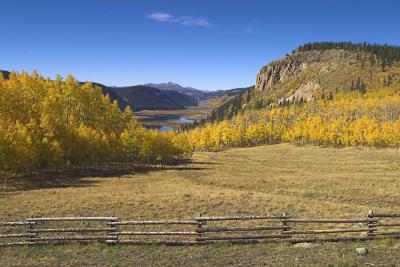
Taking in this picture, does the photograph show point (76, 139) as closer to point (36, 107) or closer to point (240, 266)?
point (36, 107)

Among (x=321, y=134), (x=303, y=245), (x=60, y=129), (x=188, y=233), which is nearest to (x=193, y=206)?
(x=188, y=233)

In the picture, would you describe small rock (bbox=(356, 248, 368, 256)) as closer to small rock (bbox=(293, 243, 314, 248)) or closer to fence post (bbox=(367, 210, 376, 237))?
small rock (bbox=(293, 243, 314, 248))

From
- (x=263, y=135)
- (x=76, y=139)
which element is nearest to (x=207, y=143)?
(x=263, y=135)

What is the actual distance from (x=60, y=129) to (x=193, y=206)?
123 ft

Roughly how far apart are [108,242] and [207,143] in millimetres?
138954

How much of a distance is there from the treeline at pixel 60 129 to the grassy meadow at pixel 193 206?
4107 millimetres

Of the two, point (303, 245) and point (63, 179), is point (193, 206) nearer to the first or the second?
point (303, 245)

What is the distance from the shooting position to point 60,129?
64.5 meters

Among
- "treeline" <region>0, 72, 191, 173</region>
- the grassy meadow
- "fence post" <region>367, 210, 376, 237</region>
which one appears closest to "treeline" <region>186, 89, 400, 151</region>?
"treeline" <region>0, 72, 191, 173</region>

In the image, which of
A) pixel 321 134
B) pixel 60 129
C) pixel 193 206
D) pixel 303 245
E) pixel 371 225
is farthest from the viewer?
pixel 321 134

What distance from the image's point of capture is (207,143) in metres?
161

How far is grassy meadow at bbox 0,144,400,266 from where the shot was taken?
1953 centimetres

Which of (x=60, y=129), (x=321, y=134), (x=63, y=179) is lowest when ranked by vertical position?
(x=63, y=179)

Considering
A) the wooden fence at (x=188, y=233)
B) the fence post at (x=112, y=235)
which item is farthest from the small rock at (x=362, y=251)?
the fence post at (x=112, y=235)
